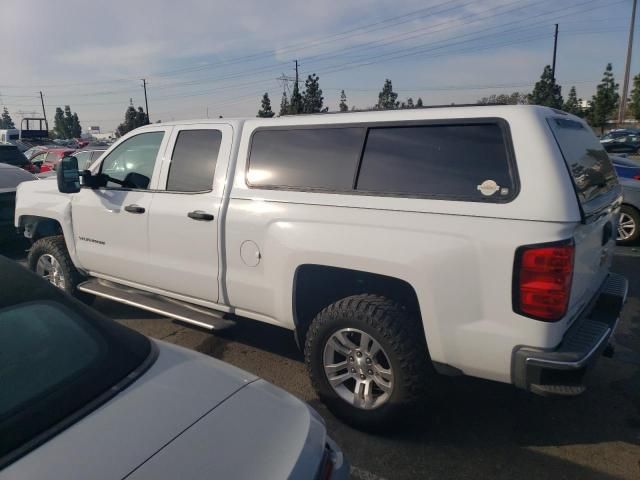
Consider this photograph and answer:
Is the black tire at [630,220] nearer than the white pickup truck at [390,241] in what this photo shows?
No

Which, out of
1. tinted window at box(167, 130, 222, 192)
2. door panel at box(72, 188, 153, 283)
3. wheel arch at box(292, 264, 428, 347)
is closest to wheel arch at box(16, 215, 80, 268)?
door panel at box(72, 188, 153, 283)

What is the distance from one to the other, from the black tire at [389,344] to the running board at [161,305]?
102 cm

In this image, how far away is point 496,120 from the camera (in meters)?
2.78

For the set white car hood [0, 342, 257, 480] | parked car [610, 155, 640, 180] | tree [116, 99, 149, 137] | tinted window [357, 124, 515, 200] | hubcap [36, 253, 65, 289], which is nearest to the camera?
white car hood [0, 342, 257, 480]

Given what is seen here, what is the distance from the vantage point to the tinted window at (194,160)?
3.98 meters

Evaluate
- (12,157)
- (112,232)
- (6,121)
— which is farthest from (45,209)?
(6,121)

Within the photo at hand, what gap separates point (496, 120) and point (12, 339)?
99.5 inches

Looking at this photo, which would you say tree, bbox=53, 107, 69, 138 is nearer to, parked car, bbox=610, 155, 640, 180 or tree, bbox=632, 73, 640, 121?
tree, bbox=632, 73, 640, 121

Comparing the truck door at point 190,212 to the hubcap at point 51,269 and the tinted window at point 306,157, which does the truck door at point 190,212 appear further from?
the hubcap at point 51,269

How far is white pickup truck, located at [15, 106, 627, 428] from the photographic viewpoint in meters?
2.56

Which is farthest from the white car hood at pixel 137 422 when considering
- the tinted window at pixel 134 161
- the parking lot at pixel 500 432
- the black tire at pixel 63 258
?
the black tire at pixel 63 258

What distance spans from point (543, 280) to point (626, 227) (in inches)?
259

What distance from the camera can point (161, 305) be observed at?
4.21 m

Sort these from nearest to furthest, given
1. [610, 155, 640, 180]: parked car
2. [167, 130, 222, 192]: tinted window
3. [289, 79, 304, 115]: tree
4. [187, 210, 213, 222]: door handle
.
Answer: [187, 210, 213, 222]: door handle → [167, 130, 222, 192]: tinted window → [610, 155, 640, 180]: parked car → [289, 79, 304, 115]: tree
